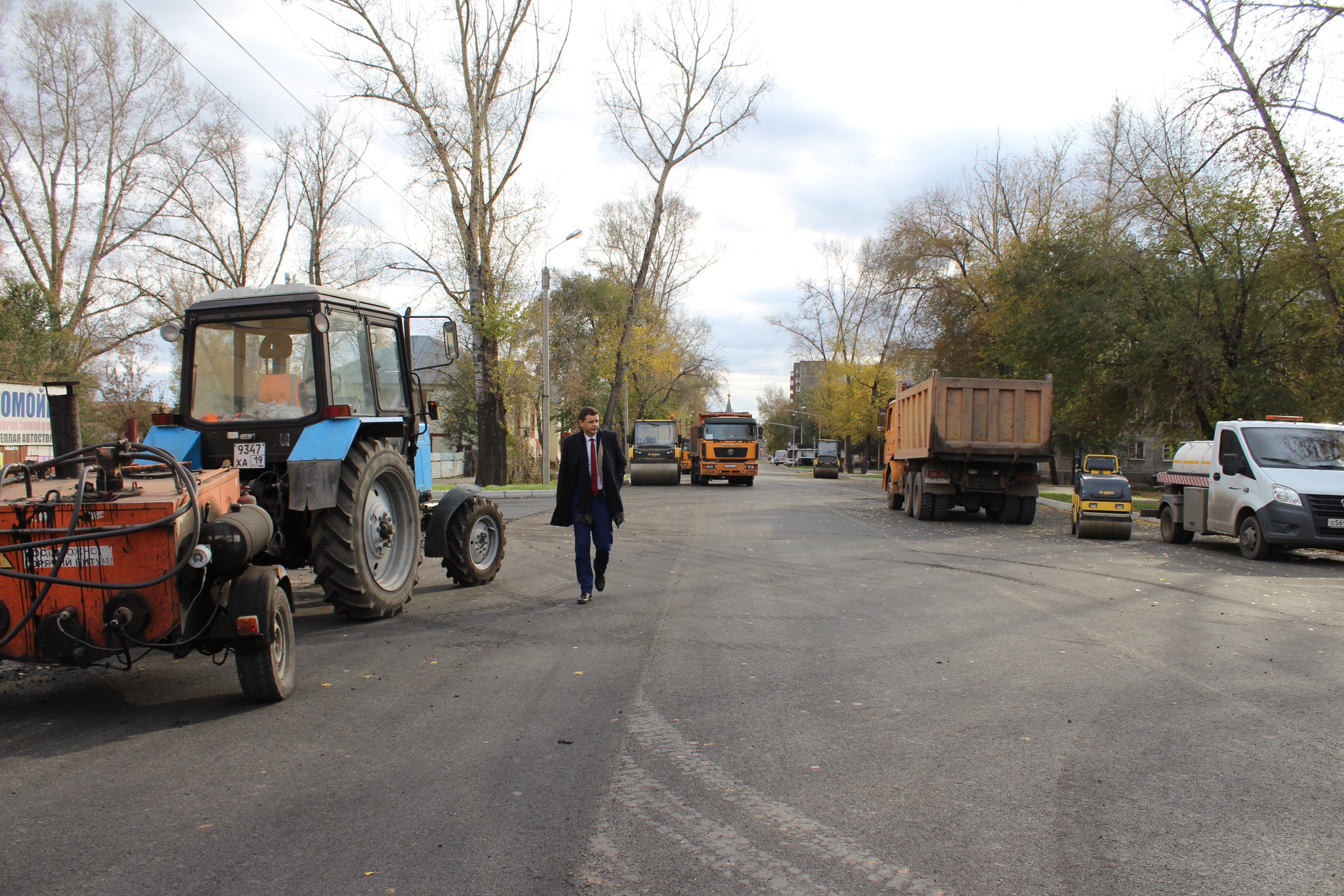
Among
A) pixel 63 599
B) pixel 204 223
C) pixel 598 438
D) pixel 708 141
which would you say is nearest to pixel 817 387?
pixel 708 141

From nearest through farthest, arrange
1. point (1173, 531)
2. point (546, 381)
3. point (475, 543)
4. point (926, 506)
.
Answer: point (475, 543) → point (1173, 531) → point (926, 506) → point (546, 381)

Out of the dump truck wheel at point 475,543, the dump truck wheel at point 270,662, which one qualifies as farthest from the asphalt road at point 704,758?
the dump truck wheel at point 475,543

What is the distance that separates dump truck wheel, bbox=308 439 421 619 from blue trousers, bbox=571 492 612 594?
60.7 inches

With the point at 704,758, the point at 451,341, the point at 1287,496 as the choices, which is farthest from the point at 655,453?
the point at 704,758

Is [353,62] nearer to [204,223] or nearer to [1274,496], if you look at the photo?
[204,223]

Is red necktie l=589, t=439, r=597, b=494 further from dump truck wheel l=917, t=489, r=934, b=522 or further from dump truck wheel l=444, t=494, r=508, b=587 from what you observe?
dump truck wheel l=917, t=489, r=934, b=522

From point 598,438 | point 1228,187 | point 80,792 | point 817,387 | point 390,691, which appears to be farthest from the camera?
point 817,387

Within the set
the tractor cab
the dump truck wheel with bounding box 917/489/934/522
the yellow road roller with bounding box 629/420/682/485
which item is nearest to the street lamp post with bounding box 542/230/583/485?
the yellow road roller with bounding box 629/420/682/485

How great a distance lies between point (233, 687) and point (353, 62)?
78.2 feet

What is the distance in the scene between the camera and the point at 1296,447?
44.0 ft

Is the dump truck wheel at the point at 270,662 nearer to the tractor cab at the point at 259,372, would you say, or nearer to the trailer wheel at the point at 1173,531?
the tractor cab at the point at 259,372

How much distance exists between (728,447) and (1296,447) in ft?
74.2

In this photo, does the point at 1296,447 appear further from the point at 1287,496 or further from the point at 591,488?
the point at 591,488

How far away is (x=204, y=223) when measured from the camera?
1351 inches
